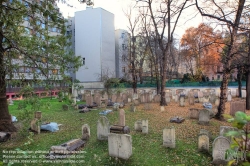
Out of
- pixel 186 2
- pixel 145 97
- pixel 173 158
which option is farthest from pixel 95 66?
pixel 173 158

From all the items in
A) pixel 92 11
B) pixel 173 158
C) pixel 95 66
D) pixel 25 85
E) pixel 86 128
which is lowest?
pixel 173 158

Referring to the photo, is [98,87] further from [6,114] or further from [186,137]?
[186,137]

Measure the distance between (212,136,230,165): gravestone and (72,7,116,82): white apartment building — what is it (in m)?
26.0

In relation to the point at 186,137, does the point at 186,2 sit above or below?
above

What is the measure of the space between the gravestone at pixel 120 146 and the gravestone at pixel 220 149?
2.38 meters


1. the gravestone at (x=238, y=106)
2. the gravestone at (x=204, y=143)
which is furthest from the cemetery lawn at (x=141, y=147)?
the gravestone at (x=238, y=106)

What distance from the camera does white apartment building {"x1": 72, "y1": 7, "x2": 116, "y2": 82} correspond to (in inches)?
1200

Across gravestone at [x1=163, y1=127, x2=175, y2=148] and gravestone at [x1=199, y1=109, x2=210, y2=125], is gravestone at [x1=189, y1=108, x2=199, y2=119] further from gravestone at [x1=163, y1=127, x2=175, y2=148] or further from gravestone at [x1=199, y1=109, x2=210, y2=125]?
gravestone at [x1=163, y1=127, x2=175, y2=148]

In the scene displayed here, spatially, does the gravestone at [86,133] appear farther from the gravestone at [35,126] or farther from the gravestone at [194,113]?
the gravestone at [194,113]

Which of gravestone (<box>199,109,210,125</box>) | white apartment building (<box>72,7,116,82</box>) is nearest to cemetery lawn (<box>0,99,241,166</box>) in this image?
gravestone (<box>199,109,210,125</box>)

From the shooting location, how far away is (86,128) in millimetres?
7070

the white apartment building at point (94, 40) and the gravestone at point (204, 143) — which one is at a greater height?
the white apartment building at point (94, 40)

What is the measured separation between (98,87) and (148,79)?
31.6 ft

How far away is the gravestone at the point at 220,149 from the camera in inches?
189
